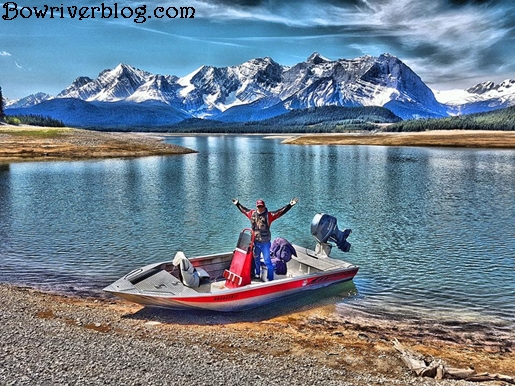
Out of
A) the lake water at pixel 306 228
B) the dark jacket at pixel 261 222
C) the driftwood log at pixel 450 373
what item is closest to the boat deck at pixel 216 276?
the dark jacket at pixel 261 222

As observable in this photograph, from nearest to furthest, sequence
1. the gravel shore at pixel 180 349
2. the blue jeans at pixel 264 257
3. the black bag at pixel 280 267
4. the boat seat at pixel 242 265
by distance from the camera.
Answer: the gravel shore at pixel 180 349, the boat seat at pixel 242 265, the blue jeans at pixel 264 257, the black bag at pixel 280 267

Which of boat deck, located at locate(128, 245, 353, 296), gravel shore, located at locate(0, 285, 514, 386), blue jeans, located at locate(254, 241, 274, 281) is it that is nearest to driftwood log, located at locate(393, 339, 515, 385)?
gravel shore, located at locate(0, 285, 514, 386)

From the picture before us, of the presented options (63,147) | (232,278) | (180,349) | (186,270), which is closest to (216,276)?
(232,278)

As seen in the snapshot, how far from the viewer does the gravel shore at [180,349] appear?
35.9 feet

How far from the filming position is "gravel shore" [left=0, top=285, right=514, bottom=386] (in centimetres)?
1093

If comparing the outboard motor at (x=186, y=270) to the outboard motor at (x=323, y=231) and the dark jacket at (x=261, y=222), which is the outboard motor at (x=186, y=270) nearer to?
the dark jacket at (x=261, y=222)

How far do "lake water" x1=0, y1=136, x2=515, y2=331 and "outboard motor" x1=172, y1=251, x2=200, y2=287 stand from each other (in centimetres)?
392

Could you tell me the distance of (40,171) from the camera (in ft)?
208

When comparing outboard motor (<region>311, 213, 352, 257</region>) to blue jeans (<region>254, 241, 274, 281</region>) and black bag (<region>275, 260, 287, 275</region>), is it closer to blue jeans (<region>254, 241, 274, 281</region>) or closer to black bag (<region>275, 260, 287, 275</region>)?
black bag (<region>275, 260, 287, 275</region>)

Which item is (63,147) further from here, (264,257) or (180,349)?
(180,349)

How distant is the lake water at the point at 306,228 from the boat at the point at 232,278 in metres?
1.55

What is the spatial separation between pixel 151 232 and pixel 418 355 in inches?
760

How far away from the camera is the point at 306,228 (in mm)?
30234

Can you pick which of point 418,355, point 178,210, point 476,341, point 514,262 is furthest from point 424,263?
point 178,210
